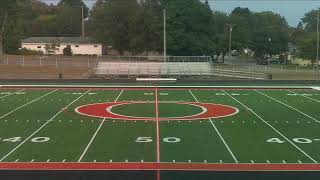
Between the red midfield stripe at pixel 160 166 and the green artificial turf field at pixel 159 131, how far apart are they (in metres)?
0.02

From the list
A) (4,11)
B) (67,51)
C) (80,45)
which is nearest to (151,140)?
(4,11)

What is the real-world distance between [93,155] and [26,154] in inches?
61.3

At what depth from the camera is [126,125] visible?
18219 millimetres

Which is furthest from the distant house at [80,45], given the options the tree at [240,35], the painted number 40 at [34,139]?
the painted number 40 at [34,139]

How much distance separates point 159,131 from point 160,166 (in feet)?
16.7

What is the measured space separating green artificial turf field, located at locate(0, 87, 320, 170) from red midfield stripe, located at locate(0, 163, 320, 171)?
21 millimetres

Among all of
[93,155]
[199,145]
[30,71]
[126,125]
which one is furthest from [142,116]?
[30,71]

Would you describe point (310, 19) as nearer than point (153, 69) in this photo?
No

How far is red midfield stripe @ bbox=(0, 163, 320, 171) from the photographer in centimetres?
1177

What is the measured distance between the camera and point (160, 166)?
12.0m

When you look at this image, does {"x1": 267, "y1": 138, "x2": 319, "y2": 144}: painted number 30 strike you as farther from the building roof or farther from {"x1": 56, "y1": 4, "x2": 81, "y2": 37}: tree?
{"x1": 56, "y1": 4, "x2": 81, "y2": 37}: tree

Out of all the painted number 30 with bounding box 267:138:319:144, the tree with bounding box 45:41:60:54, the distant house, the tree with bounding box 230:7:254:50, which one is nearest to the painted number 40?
the painted number 30 with bounding box 267:138:319:144

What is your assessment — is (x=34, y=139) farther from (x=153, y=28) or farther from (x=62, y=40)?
(x=62, y=40)

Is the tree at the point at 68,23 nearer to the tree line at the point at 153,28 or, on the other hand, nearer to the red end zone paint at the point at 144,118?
the tree line at the point at 153,28
